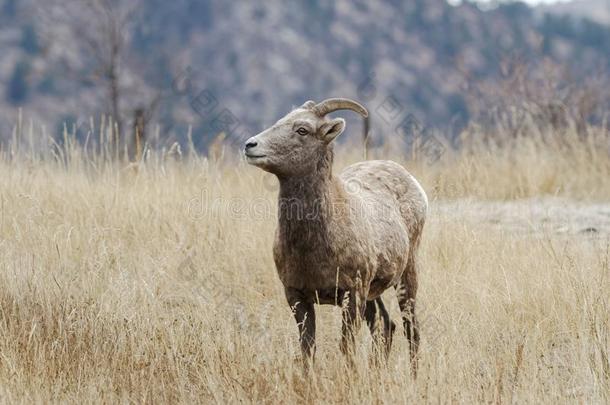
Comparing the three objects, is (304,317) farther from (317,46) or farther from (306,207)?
(317,46)

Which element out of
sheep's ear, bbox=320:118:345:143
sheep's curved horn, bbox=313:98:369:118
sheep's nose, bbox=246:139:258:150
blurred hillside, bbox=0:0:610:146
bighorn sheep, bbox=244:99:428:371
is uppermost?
blurred hillside, bbox=0:0:610:146

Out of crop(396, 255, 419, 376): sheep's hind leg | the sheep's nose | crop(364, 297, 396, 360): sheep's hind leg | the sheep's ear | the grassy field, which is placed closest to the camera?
the grassy field

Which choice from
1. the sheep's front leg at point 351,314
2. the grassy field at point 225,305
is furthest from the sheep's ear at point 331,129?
the grassy field at point 225,305

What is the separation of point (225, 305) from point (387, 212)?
1.64m

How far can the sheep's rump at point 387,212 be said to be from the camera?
5180mm

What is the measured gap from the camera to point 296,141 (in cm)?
482

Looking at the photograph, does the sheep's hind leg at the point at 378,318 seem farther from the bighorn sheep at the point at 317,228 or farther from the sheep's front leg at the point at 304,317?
the sheep's front leg at the point at 304,317

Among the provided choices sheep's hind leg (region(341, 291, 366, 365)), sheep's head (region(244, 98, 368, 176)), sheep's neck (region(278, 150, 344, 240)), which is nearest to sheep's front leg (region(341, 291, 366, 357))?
sheep's hind leg (region(341, 291, 366, 365))

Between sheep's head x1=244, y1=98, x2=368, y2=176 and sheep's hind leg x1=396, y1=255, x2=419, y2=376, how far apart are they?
1236mm

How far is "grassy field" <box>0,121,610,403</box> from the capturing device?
14.8 ft

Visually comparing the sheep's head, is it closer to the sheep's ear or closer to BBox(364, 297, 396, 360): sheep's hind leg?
the sheep's ear

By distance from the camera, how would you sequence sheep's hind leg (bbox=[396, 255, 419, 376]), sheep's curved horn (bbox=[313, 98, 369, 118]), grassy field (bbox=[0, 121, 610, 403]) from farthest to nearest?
sheep's hind leg (bbox=[396, 255, 419, 376]) < sheep's curved horn (bbox=[313, 98, 369, 118]) < grassy field (bbox=[0, 121, 610, 403])

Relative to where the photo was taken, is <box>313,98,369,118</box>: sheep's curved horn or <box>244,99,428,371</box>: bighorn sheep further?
<box>313,98,369,118</box>: sheep's curved horn

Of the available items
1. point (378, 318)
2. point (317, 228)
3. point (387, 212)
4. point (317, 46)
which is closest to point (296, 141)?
point (317, 228)
